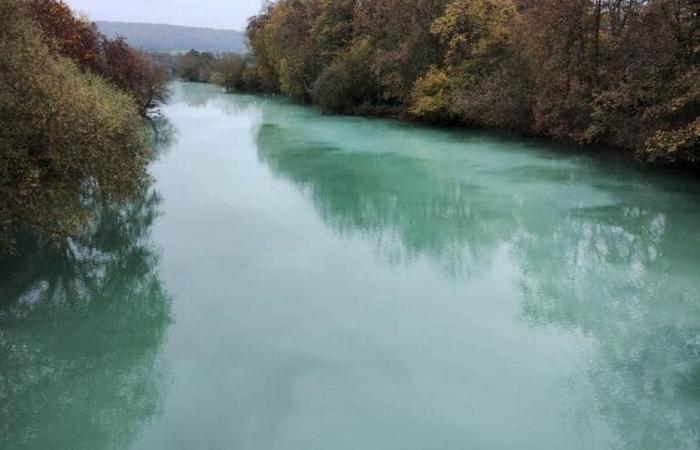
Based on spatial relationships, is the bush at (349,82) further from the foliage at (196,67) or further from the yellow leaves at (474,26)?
the foliage at (196,67)

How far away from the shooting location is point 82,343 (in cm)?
924

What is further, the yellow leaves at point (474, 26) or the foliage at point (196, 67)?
the foliage at point (196, 67)

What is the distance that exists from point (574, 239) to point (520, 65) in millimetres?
14351

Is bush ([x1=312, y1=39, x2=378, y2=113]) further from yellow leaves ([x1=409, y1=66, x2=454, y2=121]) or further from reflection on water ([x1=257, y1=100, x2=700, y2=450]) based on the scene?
reflection on water ([x1=257, y1=100, x2=700, y2=450])

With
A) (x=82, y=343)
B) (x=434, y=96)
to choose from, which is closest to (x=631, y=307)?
(x=82, y=343)

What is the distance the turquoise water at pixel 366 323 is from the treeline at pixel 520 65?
2834 millimetres

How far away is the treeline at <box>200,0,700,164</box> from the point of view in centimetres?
1848

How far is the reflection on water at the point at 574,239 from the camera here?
793 cm

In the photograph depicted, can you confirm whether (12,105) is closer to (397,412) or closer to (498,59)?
(397,412)

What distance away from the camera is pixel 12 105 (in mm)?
9211

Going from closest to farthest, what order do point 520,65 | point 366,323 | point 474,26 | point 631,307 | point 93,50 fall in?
point 366,323 → point 631,307 → point 93,50 → point 520,65 → point 474,26

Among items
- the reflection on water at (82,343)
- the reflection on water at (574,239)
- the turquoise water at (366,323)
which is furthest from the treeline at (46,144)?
the reflection on water at (574,239)

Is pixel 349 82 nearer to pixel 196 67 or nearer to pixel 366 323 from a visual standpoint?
pixel 366 323

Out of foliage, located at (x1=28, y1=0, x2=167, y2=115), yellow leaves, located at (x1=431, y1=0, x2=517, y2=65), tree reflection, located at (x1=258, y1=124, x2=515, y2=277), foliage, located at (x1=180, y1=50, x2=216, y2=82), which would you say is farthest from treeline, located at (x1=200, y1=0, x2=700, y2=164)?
foliage, located at (x1=180, y1=50, x2=216, y2=82)
